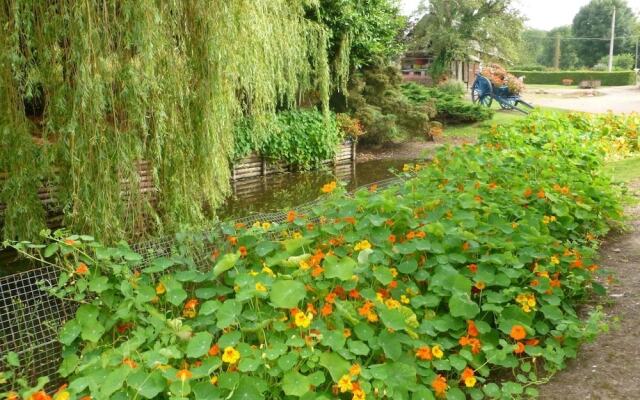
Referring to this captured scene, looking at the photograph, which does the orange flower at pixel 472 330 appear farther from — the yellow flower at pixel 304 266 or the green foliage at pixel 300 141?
the green foliage at pixel 300 141

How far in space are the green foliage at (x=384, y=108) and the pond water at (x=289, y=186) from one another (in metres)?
1.00

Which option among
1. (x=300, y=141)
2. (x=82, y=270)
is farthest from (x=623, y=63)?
(x=82, y=270)

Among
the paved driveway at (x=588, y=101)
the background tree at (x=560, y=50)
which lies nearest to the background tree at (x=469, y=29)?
the paved driveway at (x=588, y=101)

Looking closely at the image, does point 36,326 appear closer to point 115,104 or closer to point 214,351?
point 214,351

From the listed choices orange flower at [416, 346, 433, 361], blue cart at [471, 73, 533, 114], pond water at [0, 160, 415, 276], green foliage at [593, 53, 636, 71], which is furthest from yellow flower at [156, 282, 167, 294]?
green foliage at [593, 53, 636, 71]

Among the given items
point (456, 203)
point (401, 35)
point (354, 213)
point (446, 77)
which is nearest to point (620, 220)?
point (456, 203)

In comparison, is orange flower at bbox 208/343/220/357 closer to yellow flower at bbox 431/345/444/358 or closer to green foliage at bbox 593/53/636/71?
yellow flower at bbox 431/345/444/358

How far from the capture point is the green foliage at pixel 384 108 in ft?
42.2

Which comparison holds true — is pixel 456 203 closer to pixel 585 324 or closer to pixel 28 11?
pixel 585 324

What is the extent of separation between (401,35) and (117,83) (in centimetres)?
2372

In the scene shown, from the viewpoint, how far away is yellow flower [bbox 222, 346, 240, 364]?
195 centimetres

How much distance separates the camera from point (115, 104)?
373 cm

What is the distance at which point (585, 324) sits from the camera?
276 centimetres

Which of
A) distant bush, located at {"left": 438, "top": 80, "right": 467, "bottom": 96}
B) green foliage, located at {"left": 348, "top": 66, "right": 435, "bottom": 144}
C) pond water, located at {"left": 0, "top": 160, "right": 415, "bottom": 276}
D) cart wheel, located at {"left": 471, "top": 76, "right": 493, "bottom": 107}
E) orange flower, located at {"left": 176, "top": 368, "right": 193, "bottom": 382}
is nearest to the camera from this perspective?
orange flower, located at {"left": 176, "top": 368, "right": 193, "bottom": 382}
